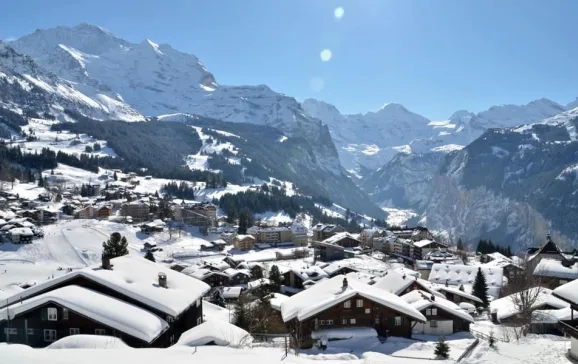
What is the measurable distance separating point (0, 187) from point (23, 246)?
8018 cm

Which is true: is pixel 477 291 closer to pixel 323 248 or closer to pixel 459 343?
pixel 459 343

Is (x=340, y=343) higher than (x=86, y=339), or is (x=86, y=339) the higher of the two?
(x=86, y=339)

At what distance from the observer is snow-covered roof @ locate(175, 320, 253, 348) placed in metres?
23.8

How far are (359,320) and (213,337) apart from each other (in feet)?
52.2

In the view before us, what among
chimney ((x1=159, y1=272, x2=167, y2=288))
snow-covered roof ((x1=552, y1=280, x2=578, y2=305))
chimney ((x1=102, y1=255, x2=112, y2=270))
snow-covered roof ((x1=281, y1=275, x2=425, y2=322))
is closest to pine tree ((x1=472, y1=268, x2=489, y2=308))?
snow-covered roof ((x1=281, y1=275, x2=425, y2=322))

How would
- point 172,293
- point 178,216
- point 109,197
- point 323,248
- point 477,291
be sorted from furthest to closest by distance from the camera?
1. point 109,197
2. point 178,216
3. point 323,248
4. point 477,291
5. point 172,293

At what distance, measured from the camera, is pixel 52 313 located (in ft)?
91.0

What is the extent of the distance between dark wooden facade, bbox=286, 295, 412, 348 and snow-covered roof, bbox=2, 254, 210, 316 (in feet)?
28.9

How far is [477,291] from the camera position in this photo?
65812 millimetres

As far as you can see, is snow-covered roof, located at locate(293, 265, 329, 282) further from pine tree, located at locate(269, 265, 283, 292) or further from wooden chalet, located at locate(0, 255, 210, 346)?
wooden chalet, located at locate(0, 255, 210, 346)

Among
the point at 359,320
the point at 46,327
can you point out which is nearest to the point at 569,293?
the point at 359,320

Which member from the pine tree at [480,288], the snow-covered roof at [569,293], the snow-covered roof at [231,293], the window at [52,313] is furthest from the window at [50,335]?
the pine tree at [480,288]

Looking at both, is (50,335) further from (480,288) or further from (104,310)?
(480,288)

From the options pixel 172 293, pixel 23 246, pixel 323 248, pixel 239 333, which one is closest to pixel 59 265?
pixel 23 246
